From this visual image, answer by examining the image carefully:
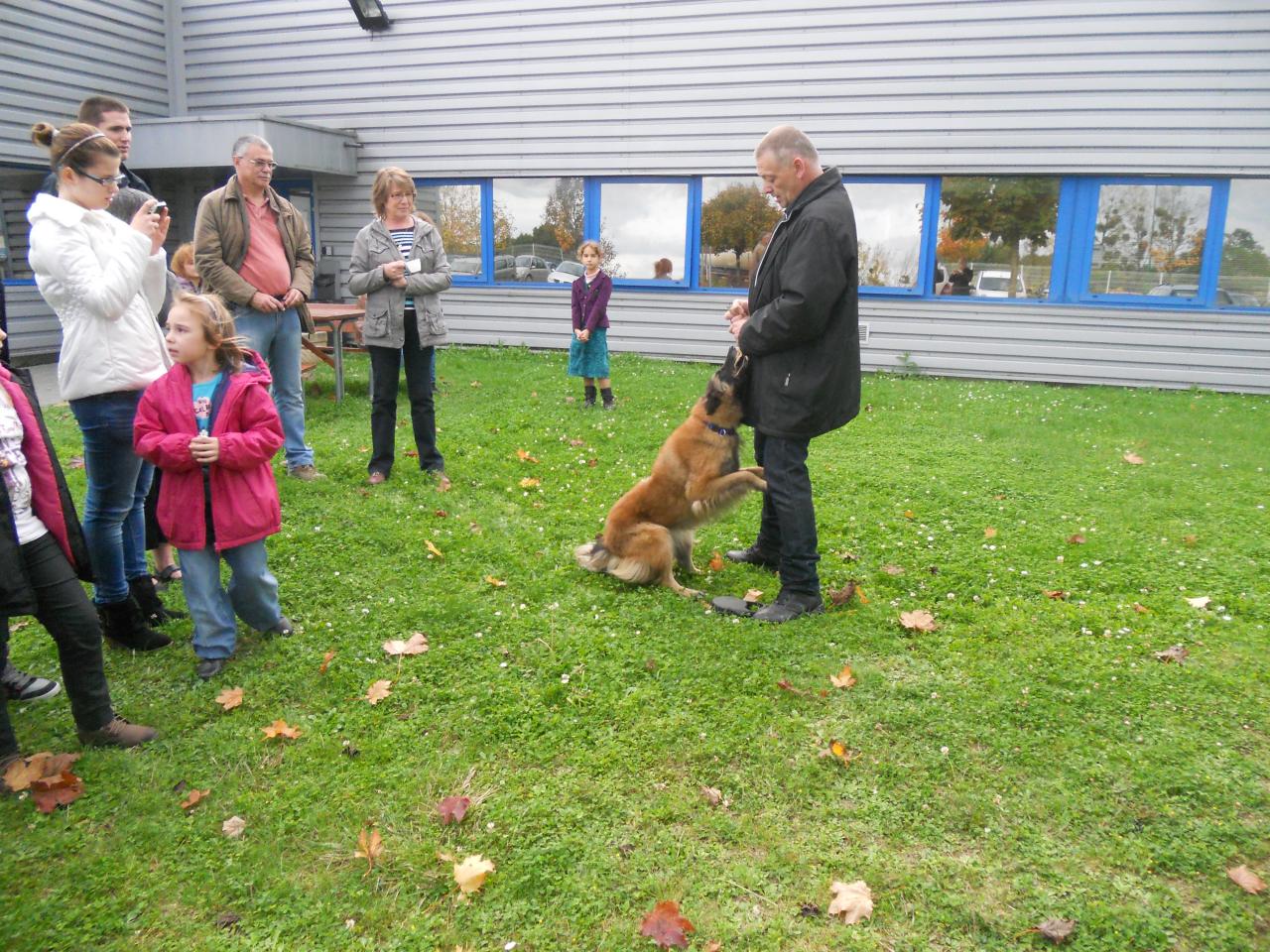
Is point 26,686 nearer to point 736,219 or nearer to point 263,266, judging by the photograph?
point 263,266

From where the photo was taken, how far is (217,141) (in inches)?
499

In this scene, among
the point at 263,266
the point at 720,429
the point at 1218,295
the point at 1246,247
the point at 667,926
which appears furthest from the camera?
the point at 1218,295

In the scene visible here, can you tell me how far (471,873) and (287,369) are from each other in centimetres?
488

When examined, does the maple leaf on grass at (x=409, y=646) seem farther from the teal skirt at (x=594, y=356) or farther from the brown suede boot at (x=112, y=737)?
the teal skirt at (x=594, y=356)

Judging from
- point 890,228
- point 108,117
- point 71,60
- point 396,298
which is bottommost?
point 396,298

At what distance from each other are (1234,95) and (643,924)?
12.7 metres

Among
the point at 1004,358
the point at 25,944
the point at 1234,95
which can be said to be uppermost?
the point at 1234,95

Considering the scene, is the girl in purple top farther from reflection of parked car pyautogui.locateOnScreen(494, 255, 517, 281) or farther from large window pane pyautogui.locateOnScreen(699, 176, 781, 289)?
reflection of parked car pyautogui.locateOnScreen(494, 255, 517, 281)

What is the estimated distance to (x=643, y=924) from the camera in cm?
250

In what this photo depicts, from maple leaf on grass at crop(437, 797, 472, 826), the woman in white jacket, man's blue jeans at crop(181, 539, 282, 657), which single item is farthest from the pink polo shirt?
maple leaf on grass at crop(437, 797, 472, 826)

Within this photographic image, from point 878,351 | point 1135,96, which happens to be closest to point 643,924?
point 878,351

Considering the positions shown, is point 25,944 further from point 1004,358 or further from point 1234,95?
point 1234,95

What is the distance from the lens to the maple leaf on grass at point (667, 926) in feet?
8.01

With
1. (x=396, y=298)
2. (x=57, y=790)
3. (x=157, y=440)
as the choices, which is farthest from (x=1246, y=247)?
(x=57, y=790)
